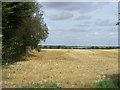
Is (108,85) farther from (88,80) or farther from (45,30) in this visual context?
(45,30)

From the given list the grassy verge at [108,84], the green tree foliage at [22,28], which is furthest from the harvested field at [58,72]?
the green tree foliage at [22,28]

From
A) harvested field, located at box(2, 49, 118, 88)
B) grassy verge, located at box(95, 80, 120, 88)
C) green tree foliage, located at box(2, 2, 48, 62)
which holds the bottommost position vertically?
harvested field, located at box(2, 49, 118, 88)

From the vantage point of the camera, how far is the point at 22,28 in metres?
16.1

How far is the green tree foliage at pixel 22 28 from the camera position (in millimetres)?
13649

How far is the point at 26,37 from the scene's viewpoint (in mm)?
16469

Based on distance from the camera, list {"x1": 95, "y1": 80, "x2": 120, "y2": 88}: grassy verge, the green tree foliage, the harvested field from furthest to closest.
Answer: the green tree foliage
the harvested field
{"x1": 95, "y1": 80, "x2": 120, "y2": 88}: grassy verge

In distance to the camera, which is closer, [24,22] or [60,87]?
[60,87]

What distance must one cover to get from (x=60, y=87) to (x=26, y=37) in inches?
396

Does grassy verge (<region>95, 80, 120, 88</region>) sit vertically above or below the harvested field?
above

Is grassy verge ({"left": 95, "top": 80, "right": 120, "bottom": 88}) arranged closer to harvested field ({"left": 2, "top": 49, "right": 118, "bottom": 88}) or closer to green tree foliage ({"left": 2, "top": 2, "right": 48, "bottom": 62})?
harvested field ({"left": 2, "top": 49, "right": 118, "bottom": 88})

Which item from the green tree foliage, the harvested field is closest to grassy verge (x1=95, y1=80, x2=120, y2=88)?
the harvested field

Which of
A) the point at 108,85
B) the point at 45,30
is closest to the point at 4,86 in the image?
the point at 108,85

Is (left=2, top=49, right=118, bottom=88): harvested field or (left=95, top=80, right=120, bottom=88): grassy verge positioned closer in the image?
(left=95, top=80, right=120, bottom=88): grassy verge

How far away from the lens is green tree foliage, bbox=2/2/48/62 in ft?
44.8
